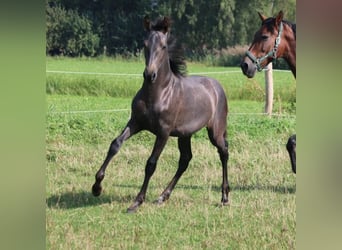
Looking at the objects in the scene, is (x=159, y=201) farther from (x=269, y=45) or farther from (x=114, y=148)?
(x=269, y=45)

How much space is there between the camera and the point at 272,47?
8.41ft

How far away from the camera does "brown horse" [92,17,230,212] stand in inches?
97.0

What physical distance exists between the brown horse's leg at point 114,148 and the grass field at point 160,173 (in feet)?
0.27

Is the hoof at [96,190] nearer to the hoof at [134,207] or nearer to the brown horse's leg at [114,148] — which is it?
the brown horse's leg at [114,148]

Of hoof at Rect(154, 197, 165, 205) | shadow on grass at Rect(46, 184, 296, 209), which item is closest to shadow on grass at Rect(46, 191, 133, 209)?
shadow on grass at Rect(46, 184, 296, 209)

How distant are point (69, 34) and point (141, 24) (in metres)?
0.34

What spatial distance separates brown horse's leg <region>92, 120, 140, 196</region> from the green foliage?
401 mm

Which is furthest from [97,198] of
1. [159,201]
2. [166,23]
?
[166,23]

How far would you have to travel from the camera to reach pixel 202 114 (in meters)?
2.70

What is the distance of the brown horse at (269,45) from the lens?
2.52 metres

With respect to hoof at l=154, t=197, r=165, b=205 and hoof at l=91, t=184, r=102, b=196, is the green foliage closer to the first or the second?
hoof at l=91, t=184, r=102, b=196
